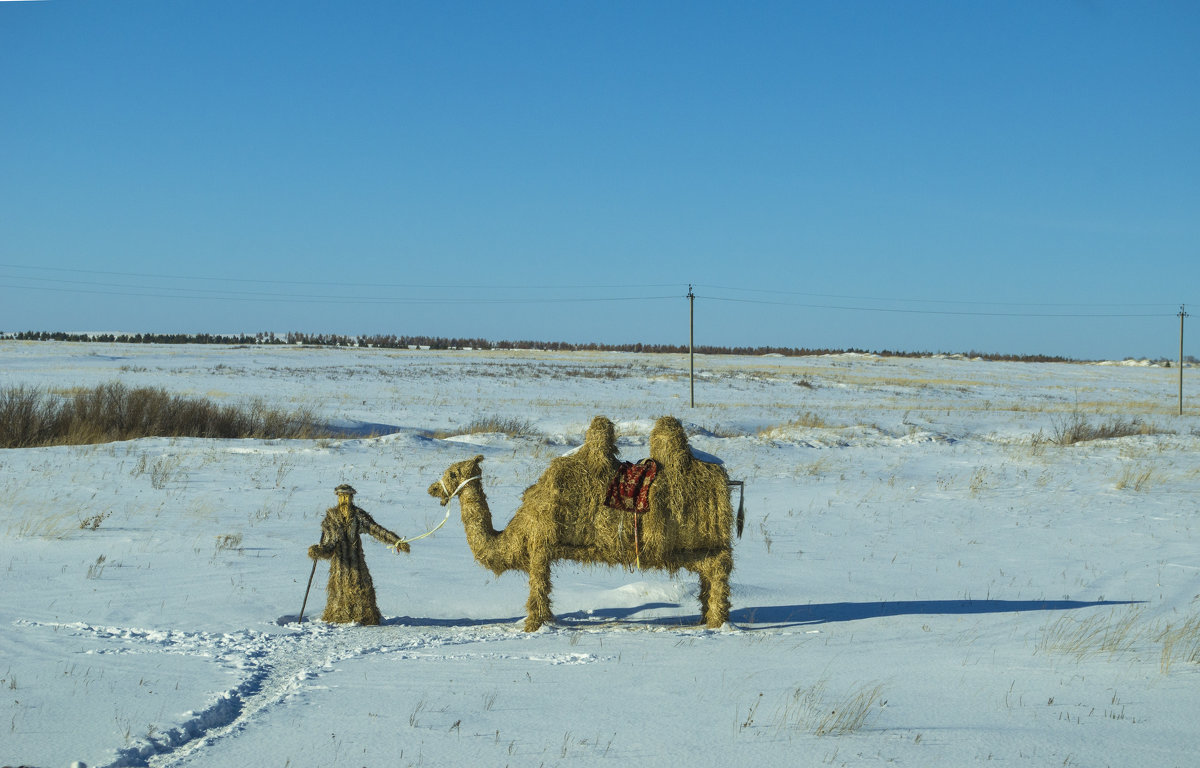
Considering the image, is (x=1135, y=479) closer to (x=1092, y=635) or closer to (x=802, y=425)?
(x=802, y=425)

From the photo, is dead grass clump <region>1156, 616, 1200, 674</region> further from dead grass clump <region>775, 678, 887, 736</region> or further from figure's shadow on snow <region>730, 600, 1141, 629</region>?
dead grass clump <region>775, 678, 887, 736</region>

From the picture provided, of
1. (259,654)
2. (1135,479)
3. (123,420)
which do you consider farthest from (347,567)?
(123,420)

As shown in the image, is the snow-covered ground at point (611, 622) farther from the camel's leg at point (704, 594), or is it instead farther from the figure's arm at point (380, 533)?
the figure's arm at point (380, 533)

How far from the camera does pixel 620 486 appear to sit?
8289 mm

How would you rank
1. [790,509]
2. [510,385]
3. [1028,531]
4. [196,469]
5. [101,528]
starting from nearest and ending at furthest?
1. [101,528]
2. [1028,531]
3. [790,509]
4. [196,469]
5. [510,385]

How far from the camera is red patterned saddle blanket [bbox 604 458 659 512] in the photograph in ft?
26.9

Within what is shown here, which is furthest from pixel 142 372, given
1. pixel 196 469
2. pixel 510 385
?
pixel 196 469

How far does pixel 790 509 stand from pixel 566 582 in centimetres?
631

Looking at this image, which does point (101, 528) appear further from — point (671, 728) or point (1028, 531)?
point (1028, 531)

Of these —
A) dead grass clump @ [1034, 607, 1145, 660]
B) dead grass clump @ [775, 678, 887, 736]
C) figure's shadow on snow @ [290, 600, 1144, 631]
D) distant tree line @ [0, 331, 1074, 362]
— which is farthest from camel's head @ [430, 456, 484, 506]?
distant tree line @ [0, 331, 1074, 362]

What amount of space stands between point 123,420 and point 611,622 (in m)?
19.8

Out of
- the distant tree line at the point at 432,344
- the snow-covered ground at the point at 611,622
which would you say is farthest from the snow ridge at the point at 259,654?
the distant tree line at the point at 432,344

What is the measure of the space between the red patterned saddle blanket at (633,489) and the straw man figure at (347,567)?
2096 millimetres

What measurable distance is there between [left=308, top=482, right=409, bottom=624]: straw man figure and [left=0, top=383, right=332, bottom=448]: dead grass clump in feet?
52.3
